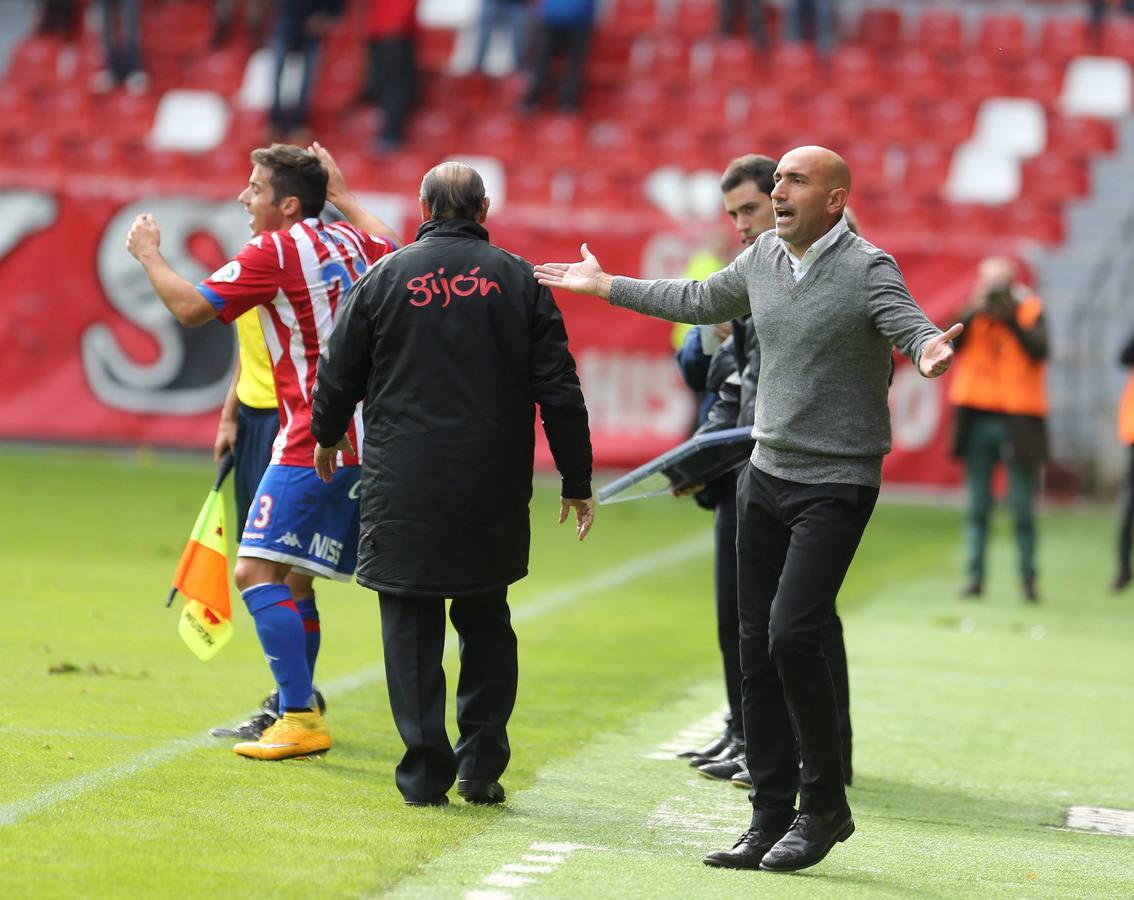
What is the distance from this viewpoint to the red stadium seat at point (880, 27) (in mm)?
22594

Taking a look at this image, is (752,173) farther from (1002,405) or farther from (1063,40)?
(1063,40)

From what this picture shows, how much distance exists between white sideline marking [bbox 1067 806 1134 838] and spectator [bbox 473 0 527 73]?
53.2 feet

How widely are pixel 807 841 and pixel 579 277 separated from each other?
5.40 ft

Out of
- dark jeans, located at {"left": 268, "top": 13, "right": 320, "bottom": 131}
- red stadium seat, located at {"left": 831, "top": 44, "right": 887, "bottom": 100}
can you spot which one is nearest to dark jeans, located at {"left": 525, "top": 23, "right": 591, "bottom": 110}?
dark jeans, located at {"left": 268, "top": 13, "right": 320, "bottom": 131}

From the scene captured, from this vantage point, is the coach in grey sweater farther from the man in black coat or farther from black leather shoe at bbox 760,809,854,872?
the man in black coat

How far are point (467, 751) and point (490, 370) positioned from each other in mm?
1125

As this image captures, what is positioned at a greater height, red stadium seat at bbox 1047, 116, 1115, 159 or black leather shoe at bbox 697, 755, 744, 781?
red stadium seat at bbox 1047, 116, 1115, 159

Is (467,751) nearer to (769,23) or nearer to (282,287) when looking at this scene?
(282,287)

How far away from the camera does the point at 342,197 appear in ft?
22.0

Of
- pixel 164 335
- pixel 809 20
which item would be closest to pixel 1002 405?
pixel 164 335

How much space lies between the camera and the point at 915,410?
1631cm

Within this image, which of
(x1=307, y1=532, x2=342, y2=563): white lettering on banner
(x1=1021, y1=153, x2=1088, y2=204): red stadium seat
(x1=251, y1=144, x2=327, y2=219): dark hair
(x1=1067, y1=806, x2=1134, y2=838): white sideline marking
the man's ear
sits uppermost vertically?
(x1=1021, y1=153, x2=1088, y2=204): red stadium seat

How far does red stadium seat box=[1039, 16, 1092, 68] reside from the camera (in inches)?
866

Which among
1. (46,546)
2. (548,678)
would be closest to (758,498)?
(548,678)
